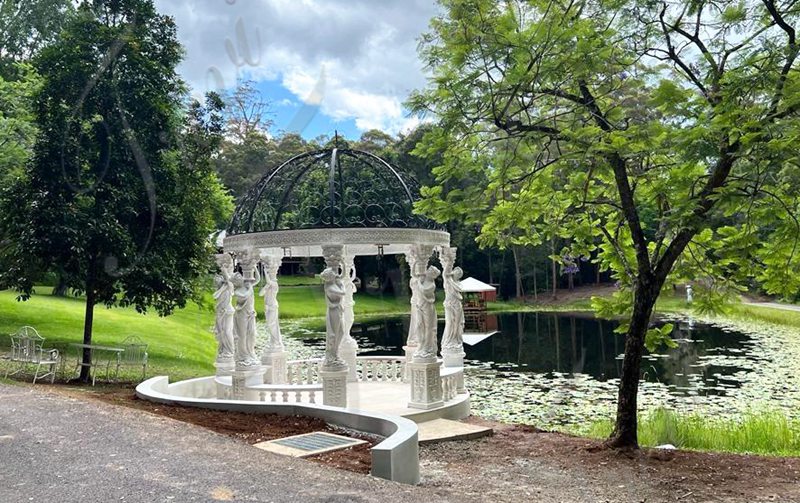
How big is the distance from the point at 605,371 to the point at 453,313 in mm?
8670

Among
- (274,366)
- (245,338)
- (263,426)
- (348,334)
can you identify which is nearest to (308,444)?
(263,426)

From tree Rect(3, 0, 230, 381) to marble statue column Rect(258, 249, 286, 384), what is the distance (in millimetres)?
2836

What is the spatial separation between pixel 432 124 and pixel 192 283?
971 centimetres

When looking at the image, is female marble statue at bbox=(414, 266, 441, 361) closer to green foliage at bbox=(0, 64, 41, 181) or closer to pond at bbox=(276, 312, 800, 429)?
pond at bbox=(276, 312, 800, 429)

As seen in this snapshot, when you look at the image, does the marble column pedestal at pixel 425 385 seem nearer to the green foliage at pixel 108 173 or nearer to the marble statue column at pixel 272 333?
the marble statue column at pixel 272 333

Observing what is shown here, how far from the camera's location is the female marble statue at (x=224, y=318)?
1162cm

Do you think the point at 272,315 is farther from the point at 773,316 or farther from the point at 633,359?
the point at 773,316

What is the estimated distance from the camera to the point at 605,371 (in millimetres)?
18812

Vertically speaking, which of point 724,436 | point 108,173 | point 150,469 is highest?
point 108,173

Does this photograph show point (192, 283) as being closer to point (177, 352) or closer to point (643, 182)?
point (177, 352)

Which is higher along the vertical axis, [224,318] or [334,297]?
[334,297]

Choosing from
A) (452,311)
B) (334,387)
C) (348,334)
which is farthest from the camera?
(348,334)

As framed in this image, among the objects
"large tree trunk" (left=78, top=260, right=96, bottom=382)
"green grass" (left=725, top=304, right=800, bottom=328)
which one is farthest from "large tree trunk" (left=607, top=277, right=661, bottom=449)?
"green grass" (left=725, top=304, right=800, bottom=328)

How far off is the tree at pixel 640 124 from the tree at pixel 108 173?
803 centimetres
